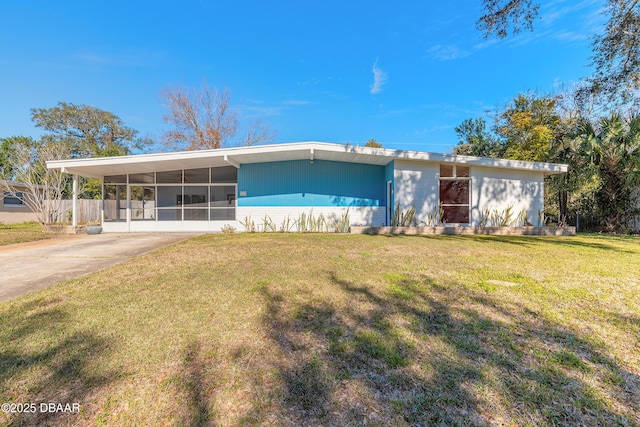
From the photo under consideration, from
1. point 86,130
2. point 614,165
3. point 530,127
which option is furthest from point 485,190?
point 86,130

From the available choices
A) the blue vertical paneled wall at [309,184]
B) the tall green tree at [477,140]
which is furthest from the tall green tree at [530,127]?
the blue vertical paneled wall at [309,184]

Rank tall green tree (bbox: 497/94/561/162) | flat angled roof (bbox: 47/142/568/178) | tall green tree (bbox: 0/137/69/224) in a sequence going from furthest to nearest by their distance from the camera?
tall green tree (bbox: 497/94/561/162)
tall green tree (bbox: 0/137/69/224)
flat angled roof (bbox: 47/142/568/178)

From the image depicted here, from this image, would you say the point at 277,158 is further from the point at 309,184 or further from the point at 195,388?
the point at 195,388

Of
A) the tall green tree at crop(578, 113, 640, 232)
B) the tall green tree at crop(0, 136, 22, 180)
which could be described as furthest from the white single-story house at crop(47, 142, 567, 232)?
the tall green tree at crop(0, 136, 22, 180)

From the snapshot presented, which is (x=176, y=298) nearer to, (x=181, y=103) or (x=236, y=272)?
(x=236, y=272)

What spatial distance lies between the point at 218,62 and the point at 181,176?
1113 centimetres

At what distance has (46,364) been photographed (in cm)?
206

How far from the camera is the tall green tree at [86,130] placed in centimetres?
2750

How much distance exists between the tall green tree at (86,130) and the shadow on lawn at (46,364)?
29.1 m

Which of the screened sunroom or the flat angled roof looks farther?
the screened sunroom

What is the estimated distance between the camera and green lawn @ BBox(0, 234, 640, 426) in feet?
5.41

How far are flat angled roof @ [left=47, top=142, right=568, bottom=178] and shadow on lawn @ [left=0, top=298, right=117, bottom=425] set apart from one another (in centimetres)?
822

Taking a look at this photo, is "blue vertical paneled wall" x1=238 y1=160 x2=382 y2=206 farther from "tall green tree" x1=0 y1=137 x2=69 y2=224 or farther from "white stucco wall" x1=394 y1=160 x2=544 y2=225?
"tall green tree" x1=0 y1=137 x2=69 y2=224

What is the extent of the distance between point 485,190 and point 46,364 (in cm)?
1259
